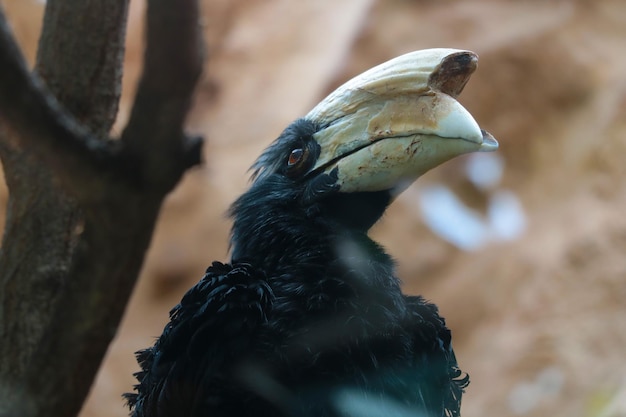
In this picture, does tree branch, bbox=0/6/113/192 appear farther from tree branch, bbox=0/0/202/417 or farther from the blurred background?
the blurred background

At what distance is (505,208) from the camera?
8773mm

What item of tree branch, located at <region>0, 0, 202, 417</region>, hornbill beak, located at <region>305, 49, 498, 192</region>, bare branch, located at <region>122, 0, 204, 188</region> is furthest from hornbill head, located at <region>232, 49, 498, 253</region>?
bare branch, located at <region>122, 0, 204, 188</region>

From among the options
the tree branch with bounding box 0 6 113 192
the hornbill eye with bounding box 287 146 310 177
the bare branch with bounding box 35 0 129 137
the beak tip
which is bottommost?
the tree branch with bounding box 0 6 113 192

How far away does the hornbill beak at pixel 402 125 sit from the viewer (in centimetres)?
281

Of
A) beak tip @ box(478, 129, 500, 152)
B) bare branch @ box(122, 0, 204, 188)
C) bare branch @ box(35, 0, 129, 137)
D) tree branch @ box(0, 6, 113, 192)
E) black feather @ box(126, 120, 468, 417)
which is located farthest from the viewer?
bare branch @ box(35, 0, 129, 137)

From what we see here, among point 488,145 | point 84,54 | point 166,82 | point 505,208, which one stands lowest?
point 166,82

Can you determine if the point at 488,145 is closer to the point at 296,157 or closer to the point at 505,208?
the point at 296,157

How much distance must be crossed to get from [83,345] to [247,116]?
7.68m

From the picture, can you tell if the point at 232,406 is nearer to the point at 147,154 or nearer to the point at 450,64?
the point at 147,154

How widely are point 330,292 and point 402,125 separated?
2.01ft

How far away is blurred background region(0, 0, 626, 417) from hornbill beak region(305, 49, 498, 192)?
4.78 meters

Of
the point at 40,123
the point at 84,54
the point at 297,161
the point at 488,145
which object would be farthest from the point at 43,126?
the point at 488,145

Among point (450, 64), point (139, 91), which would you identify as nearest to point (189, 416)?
point (139, 91)

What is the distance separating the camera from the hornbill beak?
2814 millimetres
